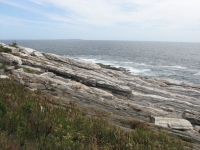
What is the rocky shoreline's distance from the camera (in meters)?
18.4

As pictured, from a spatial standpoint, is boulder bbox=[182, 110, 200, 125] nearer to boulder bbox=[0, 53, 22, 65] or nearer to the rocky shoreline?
the rocky shoreline

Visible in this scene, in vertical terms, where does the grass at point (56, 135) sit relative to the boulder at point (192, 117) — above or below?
above

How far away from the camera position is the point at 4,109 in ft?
28.3

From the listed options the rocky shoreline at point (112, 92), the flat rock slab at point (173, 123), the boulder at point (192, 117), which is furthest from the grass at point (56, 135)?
the boulder at point (192, 117)

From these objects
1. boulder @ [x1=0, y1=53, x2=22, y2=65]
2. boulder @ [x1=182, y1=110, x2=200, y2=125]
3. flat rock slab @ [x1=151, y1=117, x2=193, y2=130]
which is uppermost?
boulder @ [x1=0, y1=53, x2=22, y2=65]

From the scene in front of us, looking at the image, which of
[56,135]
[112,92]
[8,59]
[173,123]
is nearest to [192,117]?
[173,123]

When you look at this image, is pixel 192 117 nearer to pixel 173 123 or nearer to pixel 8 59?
pixel 173 123

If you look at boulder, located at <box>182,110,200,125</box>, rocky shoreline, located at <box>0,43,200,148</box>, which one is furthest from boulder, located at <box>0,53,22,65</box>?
boulder, located at <box>182,110,200,125</box>

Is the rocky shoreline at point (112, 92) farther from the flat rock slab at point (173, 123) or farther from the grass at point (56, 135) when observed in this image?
the grass at point (56, 135)

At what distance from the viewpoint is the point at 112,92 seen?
2736 cm

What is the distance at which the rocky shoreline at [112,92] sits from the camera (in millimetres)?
18438

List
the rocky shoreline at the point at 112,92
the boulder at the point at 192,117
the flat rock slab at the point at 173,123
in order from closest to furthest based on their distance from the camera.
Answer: the flat rock slab at the point at 173,123
the rocky shoreline at the point at 112,92
the boulder at the point at 192,117

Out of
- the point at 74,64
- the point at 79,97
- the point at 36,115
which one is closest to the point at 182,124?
the point at 79,97

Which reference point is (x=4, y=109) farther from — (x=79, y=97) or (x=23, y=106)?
(x=79, y=97)
